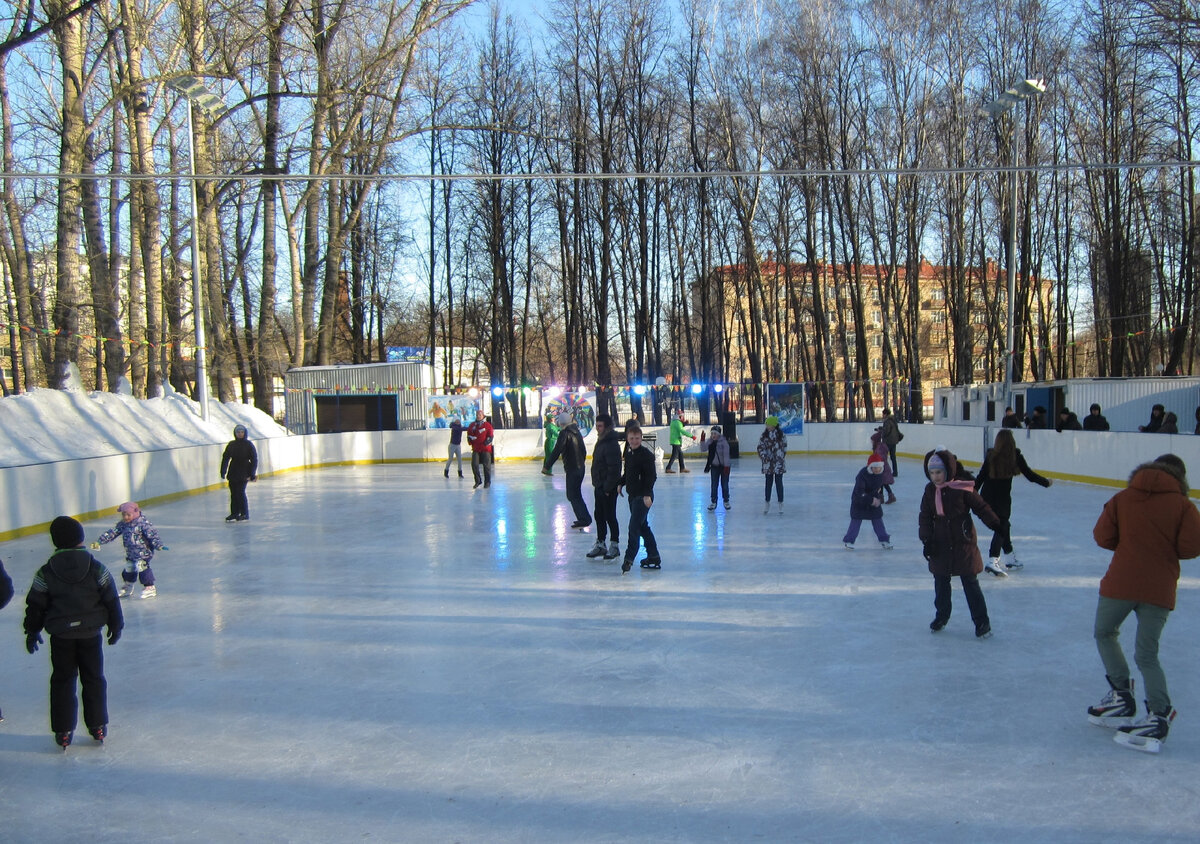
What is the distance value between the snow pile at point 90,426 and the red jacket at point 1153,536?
42.6 ft

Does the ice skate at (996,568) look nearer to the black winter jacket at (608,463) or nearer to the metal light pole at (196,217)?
the black winter jacket at (608,463)

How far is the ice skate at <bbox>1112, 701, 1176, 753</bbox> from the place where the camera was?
3904mm

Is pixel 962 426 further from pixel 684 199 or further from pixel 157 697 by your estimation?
pixel 157 697

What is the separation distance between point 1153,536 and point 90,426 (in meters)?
16.6

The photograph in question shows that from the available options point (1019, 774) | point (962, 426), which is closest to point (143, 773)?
point (1019, 774)

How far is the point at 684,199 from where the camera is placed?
34.4 meters

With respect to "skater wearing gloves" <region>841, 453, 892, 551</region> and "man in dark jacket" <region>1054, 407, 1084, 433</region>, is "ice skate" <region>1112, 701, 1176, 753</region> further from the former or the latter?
"man in dark jacket" <region>1054, 407, 1084, 433</region>

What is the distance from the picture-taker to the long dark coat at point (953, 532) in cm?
554

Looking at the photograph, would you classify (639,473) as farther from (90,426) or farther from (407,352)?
(407,352)

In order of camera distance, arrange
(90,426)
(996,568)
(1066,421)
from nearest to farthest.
A: (996,568), (90,426), (1066,421)

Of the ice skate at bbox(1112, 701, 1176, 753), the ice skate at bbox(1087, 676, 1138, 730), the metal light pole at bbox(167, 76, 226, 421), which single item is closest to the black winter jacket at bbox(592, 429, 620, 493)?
the ice skate at bbox(1087, 676, 1138, 730)

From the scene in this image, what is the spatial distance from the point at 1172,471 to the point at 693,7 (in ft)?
94.9

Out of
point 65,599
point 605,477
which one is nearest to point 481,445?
point 605,477

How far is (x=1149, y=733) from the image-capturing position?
3.96 metres
